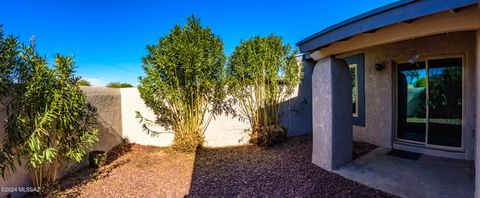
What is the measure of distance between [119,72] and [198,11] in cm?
983

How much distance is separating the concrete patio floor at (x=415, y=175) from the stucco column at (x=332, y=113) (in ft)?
1.07

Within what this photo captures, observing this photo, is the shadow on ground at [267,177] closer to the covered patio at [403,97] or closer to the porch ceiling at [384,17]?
the covered patio at [403,97]

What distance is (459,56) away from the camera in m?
4.48

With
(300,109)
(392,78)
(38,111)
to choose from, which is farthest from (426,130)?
(38,111)

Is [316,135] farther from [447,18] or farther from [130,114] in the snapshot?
[130,114]

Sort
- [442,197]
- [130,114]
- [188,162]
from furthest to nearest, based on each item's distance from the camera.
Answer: [130,114], [188,162], [442,197]

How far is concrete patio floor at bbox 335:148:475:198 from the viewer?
3122 mm

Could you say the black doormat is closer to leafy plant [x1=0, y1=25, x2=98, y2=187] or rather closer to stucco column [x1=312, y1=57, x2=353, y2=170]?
stucco column [x1=312, y1=57, x2=353, y2=170]

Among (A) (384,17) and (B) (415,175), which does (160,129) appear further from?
(B) (415,175)

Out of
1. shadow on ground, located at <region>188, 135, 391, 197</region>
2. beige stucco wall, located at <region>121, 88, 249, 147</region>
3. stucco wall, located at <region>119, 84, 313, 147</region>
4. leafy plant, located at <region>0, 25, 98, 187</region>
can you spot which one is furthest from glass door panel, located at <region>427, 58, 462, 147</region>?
leafy plant, located at <region>0, 25, 98, 187</region>

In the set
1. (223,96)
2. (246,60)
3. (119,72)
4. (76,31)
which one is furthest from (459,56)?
(119,72)

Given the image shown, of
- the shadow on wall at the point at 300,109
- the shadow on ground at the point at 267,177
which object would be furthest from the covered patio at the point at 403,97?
the shadow on wall at the point at 300,109

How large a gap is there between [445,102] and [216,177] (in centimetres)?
528

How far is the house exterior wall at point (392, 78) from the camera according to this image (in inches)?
170
